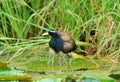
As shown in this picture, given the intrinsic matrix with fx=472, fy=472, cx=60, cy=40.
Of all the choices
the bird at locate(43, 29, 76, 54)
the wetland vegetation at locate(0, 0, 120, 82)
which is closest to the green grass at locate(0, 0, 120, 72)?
the wetland vegetation at locate(0, 0, 120, 82)

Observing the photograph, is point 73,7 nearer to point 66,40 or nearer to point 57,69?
point 66,40

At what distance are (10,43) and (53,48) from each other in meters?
0.79

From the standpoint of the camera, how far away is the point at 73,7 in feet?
16.9

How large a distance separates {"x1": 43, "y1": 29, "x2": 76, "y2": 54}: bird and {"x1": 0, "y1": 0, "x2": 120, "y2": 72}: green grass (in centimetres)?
29

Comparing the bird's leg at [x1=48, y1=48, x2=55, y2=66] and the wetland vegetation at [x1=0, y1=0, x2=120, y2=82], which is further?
the bird's leg at [x1=48, y1=48, x2=55, y2=66]

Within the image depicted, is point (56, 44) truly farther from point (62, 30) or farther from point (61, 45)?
point (62, 30)

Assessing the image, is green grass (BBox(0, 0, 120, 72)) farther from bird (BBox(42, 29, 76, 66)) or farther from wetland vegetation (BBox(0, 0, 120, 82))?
bird (BBox(42, 29, 76, 66))

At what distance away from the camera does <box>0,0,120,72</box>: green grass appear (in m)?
4.85

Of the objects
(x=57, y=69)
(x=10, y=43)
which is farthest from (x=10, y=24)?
(x=57, y=69)

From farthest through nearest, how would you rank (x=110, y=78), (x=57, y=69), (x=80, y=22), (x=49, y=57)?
(x=80, y=22)
(x=49, y=57)
(x=57, y=69)
(x=110, y=78)

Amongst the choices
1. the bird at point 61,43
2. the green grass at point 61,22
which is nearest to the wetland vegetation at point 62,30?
the green grass at point 61,22

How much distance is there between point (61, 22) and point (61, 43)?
2.08 ft

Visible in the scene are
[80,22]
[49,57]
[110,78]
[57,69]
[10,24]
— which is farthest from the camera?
[10,24]

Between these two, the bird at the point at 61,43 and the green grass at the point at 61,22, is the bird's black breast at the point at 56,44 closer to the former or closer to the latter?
the bird at the point at 61,43
